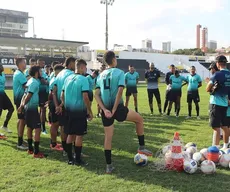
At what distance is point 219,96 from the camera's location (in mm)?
6336

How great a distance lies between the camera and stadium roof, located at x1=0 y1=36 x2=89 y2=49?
1658 inches

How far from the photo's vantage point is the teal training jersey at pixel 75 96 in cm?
577

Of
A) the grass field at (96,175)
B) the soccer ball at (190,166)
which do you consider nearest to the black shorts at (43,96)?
the grass field at (96,175)

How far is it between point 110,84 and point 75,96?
862mm

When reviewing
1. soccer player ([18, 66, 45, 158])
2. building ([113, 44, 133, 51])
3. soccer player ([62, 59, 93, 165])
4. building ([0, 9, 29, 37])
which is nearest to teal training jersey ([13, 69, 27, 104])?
soccer player ([18, 66, 45, 158])

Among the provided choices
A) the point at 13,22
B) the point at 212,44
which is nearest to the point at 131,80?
the point at 13,22

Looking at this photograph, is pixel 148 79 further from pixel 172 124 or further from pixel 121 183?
pixel 121 183

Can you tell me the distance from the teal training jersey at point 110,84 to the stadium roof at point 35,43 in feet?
128

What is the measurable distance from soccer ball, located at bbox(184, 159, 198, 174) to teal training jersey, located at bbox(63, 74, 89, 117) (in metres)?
2.10

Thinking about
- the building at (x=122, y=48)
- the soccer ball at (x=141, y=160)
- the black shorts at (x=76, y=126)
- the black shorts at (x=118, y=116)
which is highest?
the building at (x=122, y=48)

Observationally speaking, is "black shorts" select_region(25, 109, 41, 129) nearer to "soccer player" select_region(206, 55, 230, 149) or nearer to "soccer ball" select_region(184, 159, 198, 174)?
"soccer ball" select_region(184, 159, 198, 174)

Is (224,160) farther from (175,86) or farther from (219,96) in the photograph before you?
(175,86)

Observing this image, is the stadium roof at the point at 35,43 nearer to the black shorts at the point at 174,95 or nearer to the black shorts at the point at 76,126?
the black shorts at the point at 174,95

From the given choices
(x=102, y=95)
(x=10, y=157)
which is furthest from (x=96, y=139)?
(x=102, y=95)
